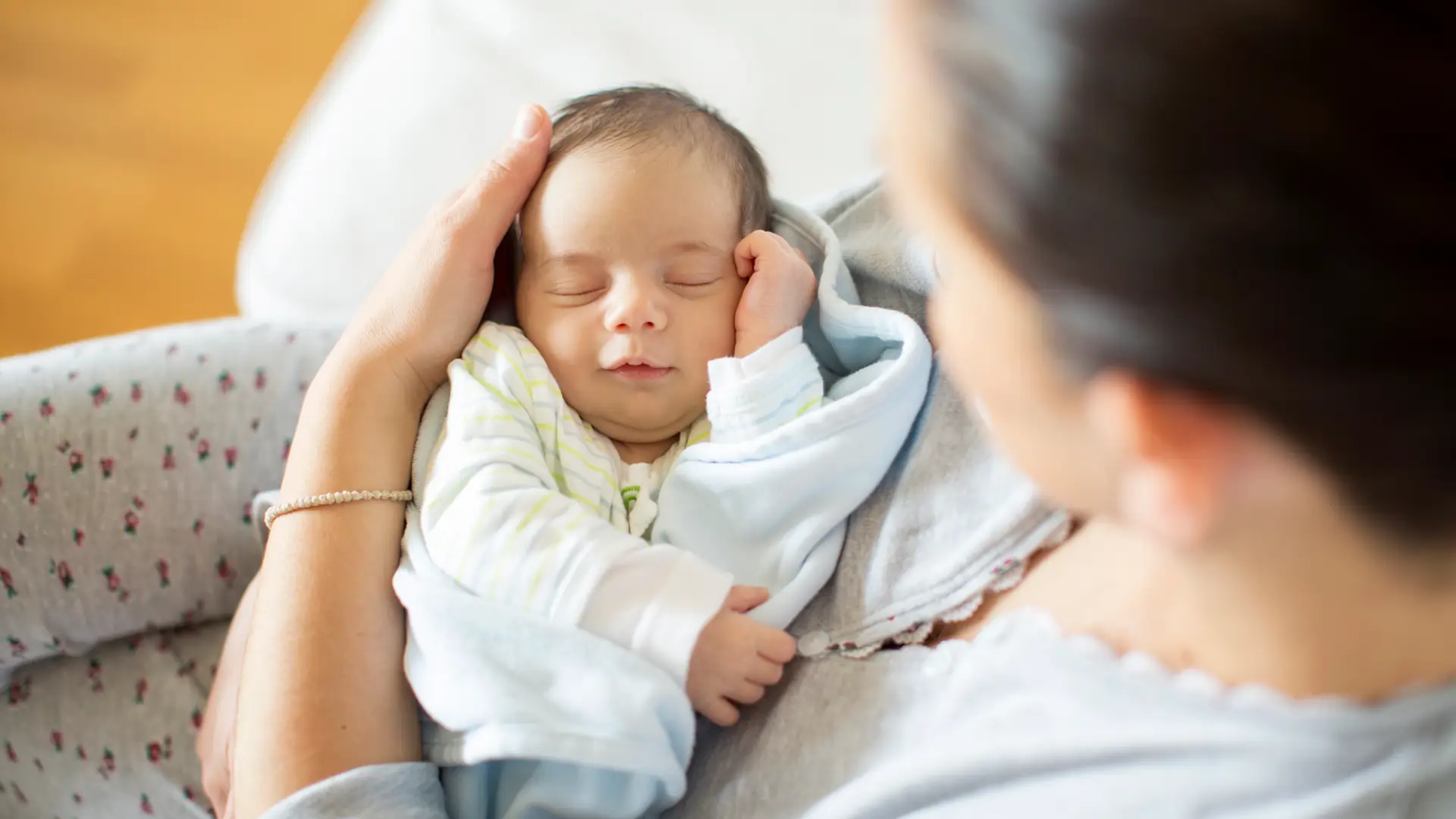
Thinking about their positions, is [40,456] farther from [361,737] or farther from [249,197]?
[249,197]

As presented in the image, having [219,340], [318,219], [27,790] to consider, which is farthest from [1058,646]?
[318,219]

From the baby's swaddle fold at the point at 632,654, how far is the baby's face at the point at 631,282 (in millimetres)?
85

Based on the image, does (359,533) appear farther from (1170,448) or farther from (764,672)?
(1170,448)

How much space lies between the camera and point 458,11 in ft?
4.92

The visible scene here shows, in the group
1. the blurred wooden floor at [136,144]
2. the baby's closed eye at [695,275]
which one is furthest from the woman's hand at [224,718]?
the blurred wooden floor at [136,144]

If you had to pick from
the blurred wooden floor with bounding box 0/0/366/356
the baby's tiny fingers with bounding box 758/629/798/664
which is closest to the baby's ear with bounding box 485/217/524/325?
the baby's tiny fingers with bounding box 758/629/798/664

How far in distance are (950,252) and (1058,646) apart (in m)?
0.28

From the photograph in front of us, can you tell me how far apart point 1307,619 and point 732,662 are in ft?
1.31

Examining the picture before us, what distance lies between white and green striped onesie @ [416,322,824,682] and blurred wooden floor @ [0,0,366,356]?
4.38 feet

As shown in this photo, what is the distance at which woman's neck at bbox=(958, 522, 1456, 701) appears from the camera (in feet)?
1.43

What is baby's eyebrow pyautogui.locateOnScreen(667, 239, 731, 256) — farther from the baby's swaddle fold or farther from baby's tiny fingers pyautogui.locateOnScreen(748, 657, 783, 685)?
baby's tiny fingers pyautogui.locateOnScreen(748, 657, 783, 685)

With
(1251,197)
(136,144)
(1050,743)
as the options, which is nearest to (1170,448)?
(1251,197)

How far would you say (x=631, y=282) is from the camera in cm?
94

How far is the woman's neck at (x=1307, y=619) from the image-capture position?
0.44 metres
